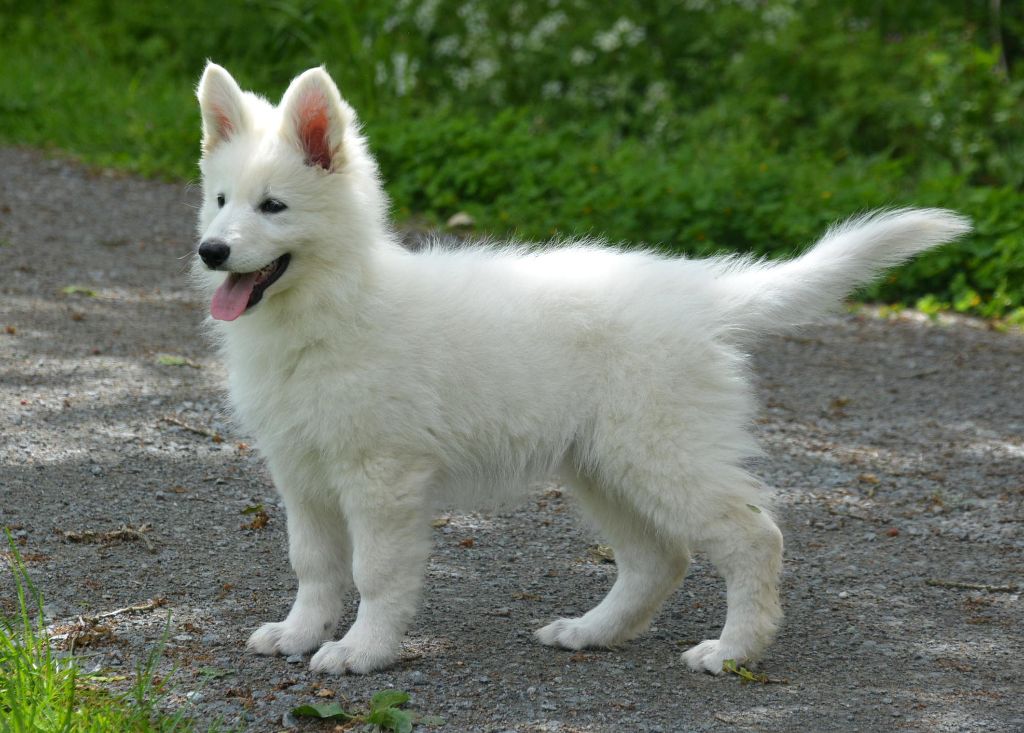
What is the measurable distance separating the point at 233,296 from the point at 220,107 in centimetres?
61

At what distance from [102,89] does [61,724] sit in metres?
9.75

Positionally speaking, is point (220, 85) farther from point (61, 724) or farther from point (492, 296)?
point (61, 724)

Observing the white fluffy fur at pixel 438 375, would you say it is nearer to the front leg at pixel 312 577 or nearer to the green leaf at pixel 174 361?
the front leg at pixel 312 577

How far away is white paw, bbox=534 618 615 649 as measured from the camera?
402cm

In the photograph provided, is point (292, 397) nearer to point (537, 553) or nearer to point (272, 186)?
point (272, 186)

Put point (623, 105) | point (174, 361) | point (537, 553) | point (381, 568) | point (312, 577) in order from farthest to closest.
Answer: point (623, 105) < point (174, 361) < point (537, 553) < point (312, 577) < point (381, 568)

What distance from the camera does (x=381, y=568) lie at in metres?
3.66

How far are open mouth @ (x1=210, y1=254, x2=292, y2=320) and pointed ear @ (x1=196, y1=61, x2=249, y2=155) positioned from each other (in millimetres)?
458

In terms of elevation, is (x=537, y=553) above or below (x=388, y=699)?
below

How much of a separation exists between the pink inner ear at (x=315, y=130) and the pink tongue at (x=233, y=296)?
1.33ft

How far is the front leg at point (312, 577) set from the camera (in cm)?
383

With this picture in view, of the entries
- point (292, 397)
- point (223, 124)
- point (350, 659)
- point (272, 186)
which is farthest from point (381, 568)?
point (223, 124)

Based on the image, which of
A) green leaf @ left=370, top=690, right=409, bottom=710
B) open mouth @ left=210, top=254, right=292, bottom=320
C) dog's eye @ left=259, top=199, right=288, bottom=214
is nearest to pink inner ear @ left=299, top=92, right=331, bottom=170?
dog's eye @ left=259, top=199, right=288, bottom=214

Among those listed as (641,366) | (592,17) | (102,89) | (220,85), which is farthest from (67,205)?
(641,366)
